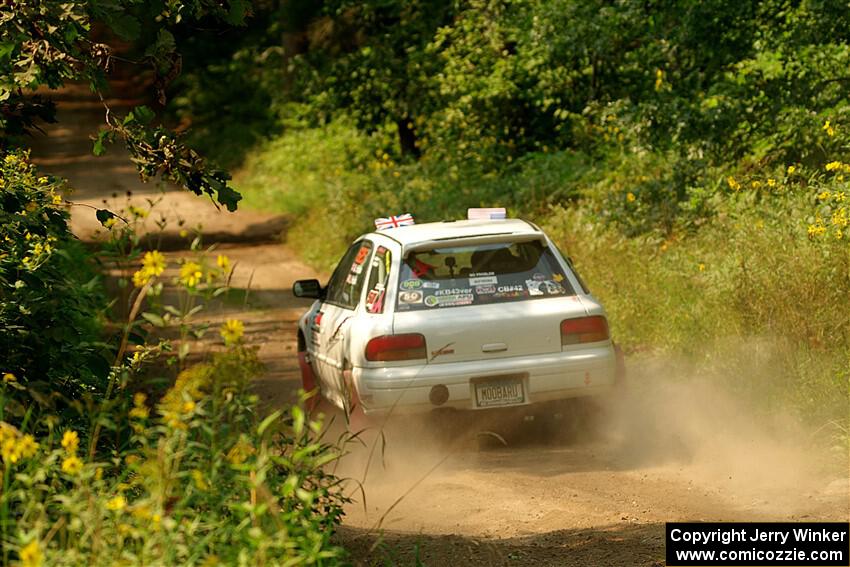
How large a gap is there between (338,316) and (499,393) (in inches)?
69.0

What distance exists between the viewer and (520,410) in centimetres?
949

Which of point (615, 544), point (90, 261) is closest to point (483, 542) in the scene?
point (615, 544)

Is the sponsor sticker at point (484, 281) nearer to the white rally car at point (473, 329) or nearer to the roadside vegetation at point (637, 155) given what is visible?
the white rally car at point (473, 329)

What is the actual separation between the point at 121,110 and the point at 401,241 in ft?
121

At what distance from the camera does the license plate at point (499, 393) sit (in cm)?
931

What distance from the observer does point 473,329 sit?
368 inches

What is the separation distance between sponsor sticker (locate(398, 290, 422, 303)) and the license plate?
788mm

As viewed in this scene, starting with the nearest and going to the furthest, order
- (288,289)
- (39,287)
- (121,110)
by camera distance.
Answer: (39,287), (288,289), (121,110)

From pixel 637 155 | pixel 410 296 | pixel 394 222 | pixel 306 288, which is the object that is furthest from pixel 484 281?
pixel 637 155

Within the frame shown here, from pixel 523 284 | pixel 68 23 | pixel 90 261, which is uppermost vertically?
pixel 68 23

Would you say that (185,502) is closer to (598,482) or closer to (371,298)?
(598,482)

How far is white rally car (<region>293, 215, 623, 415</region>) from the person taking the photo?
9305 mm

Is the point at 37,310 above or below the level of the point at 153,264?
below

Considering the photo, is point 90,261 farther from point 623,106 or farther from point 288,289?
point 623,106
